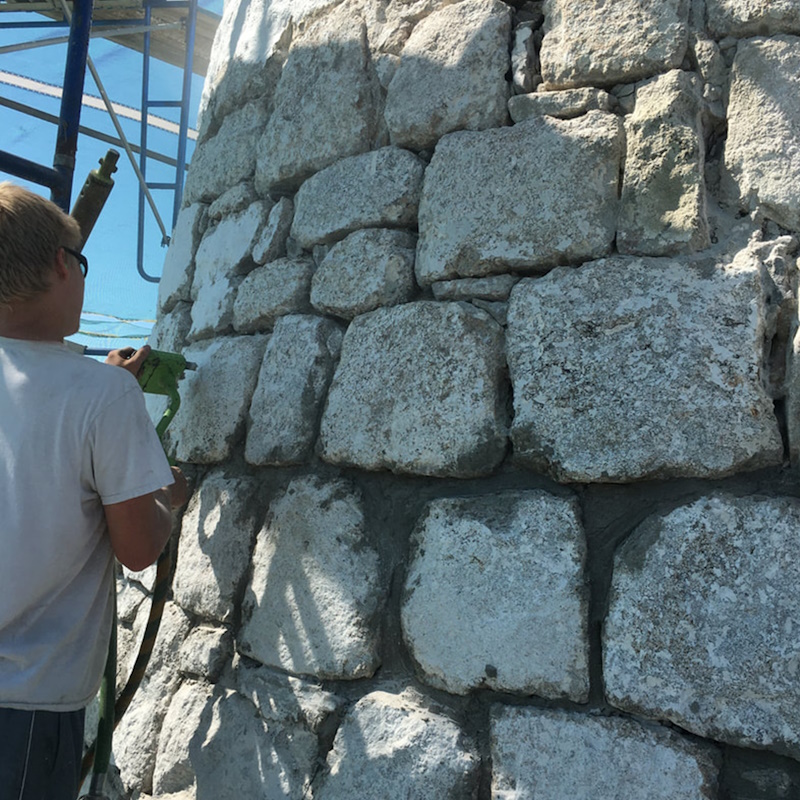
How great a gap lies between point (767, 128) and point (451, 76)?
25.9 inches

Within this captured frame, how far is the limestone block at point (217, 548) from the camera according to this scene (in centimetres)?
173

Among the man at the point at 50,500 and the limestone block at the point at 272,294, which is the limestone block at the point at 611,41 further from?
the man at the point at 50,500

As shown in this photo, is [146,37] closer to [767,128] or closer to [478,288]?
[478,288]

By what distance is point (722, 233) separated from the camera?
4.31 ft

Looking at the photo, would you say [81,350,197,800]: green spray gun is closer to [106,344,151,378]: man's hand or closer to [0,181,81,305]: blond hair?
[106,344,151,378]: man's hand

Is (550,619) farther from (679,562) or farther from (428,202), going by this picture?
(428,202)

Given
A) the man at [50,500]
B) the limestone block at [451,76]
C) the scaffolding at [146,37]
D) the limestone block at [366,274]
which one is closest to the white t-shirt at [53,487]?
the man at [50,500]

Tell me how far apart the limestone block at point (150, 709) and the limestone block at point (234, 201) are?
3.64ft

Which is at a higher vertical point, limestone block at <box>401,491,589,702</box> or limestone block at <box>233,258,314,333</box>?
limestone block at <box>233,258,314,333</box>

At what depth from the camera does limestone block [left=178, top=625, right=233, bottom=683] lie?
1.68m

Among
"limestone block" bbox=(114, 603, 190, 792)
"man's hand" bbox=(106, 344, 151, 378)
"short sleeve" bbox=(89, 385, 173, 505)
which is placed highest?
"man's hand" bbox=(106, 344, 151, 378)

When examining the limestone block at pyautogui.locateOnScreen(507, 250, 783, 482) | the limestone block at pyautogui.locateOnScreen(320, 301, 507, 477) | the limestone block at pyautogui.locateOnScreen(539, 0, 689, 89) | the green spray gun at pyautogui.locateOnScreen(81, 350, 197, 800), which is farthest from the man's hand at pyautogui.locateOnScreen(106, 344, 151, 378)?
the limestone block at pyautogui.locateOnScreen(539, 0, 689, 89)

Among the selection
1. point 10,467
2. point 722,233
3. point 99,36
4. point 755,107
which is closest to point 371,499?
point 10,467

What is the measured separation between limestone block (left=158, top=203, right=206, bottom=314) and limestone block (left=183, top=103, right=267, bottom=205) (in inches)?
2.1
